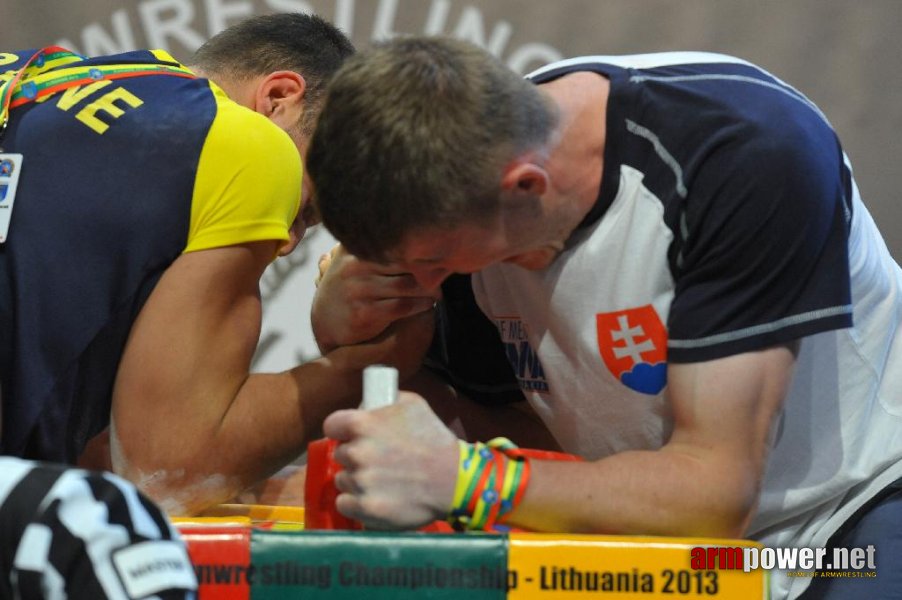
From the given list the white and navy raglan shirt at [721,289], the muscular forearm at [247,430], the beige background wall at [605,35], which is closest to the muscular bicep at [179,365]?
the muscular forearm at [247,430]

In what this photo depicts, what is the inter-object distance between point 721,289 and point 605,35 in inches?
49.1

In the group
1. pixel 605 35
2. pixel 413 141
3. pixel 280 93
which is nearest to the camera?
pixel 413 141

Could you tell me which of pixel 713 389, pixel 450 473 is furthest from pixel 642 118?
pixel 450 473

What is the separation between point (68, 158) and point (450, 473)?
23.3 inches

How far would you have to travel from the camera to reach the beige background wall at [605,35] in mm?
2289

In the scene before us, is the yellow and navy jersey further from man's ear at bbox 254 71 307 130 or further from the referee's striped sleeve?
the referee's striped sleeve

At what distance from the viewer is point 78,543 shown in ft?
2.48

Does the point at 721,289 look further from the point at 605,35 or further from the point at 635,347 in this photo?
the point at 605,35

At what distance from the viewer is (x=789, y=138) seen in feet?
4.00

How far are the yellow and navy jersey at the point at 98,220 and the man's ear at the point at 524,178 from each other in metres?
0.34

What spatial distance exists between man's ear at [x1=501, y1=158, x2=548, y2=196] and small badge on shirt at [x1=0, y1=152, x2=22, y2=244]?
1.84 feet

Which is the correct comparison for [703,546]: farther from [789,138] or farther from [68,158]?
[68,158]

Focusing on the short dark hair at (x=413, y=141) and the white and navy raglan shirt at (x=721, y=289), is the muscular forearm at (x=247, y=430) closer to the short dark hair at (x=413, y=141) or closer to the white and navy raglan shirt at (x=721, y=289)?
the white and navy raglan shirt at (x=721, y=289)

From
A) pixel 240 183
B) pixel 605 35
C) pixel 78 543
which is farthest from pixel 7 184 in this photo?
pixel 605 35
